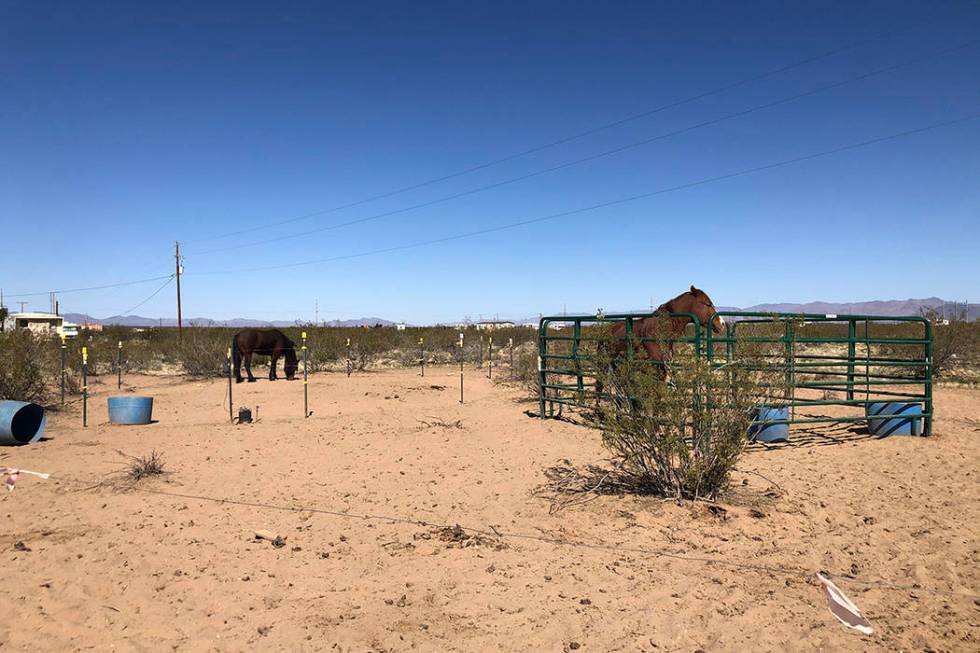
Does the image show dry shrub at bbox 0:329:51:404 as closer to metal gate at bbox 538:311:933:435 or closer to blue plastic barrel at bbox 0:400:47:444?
blue plastic barrel at bbox 0:400:47:444

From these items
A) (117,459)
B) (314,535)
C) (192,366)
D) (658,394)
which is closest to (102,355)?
(192,366)

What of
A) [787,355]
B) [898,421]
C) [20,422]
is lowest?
[898,421]

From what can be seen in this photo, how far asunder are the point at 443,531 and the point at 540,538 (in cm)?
77

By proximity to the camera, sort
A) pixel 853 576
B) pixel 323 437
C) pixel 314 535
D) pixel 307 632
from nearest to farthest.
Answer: pixel 307 632
pixel 853 576
pixel 314 535
pixel 323 437

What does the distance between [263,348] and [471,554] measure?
49.1 feet

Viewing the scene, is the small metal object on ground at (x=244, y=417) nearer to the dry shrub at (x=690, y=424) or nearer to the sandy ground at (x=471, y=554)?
the sandy ground at (x=471, y=554)

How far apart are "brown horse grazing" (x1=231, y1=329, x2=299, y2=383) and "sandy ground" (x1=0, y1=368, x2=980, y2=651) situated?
9.64m

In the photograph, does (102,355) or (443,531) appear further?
(102,355)

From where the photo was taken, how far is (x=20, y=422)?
29.1 feet

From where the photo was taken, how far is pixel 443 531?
5.03 m

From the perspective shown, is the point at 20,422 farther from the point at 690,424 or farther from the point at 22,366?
the point at 690,424

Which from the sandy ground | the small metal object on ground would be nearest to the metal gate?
the sandy ground

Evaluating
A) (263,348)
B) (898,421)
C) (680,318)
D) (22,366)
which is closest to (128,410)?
(22,366)

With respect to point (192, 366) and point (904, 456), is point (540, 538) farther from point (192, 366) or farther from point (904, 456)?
point (192, 366)
